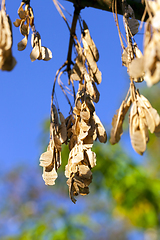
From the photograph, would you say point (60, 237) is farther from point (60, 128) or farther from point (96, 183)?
point (60, 128)

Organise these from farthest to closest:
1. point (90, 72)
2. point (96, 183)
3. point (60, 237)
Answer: point (96, 183), point (60, 237), point (90, 72)

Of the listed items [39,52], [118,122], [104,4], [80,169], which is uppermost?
[104,4]

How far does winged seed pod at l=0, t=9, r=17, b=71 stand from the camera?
521mm

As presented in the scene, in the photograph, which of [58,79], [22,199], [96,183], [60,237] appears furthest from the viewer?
[22,199]

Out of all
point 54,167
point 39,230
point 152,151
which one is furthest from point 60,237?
point 152,151

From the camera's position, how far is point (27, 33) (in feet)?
2.85

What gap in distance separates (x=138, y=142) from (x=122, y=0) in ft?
1.61

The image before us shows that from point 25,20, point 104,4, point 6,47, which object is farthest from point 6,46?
point 104,4

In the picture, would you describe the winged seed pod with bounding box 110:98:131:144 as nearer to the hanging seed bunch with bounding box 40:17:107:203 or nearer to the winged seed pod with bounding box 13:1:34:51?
the hanging seed bunch with bounding box 40:17:107:203

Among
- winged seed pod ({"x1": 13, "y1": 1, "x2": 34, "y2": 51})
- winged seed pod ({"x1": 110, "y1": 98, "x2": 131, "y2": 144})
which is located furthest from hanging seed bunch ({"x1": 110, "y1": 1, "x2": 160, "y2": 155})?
winged seed pod ({"x1": 13, "y1": 1, "x2": 34, "y2": 51})

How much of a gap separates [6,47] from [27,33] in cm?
36

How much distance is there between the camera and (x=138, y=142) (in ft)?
1.92

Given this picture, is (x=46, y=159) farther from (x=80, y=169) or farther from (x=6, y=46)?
(x=6, y=46)

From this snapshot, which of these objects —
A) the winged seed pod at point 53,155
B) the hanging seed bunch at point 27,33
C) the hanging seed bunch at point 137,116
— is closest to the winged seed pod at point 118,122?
the hanging seed bunch at point 137,116
